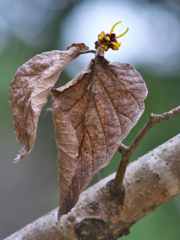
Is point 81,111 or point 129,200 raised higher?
point 81,111

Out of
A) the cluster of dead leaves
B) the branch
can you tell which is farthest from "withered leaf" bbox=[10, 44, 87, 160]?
the branch

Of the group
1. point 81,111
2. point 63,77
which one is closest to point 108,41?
point 81,111

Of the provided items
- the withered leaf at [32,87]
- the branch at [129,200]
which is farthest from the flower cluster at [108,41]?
the branch at [129,200]

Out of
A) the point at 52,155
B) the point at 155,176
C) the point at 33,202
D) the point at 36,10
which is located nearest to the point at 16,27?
the point at 36,10

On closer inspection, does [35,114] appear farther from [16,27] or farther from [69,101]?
[16,27]

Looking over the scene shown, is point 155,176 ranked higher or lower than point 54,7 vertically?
higher

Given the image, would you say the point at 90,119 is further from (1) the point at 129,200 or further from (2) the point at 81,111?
(1) the point at 129,200
